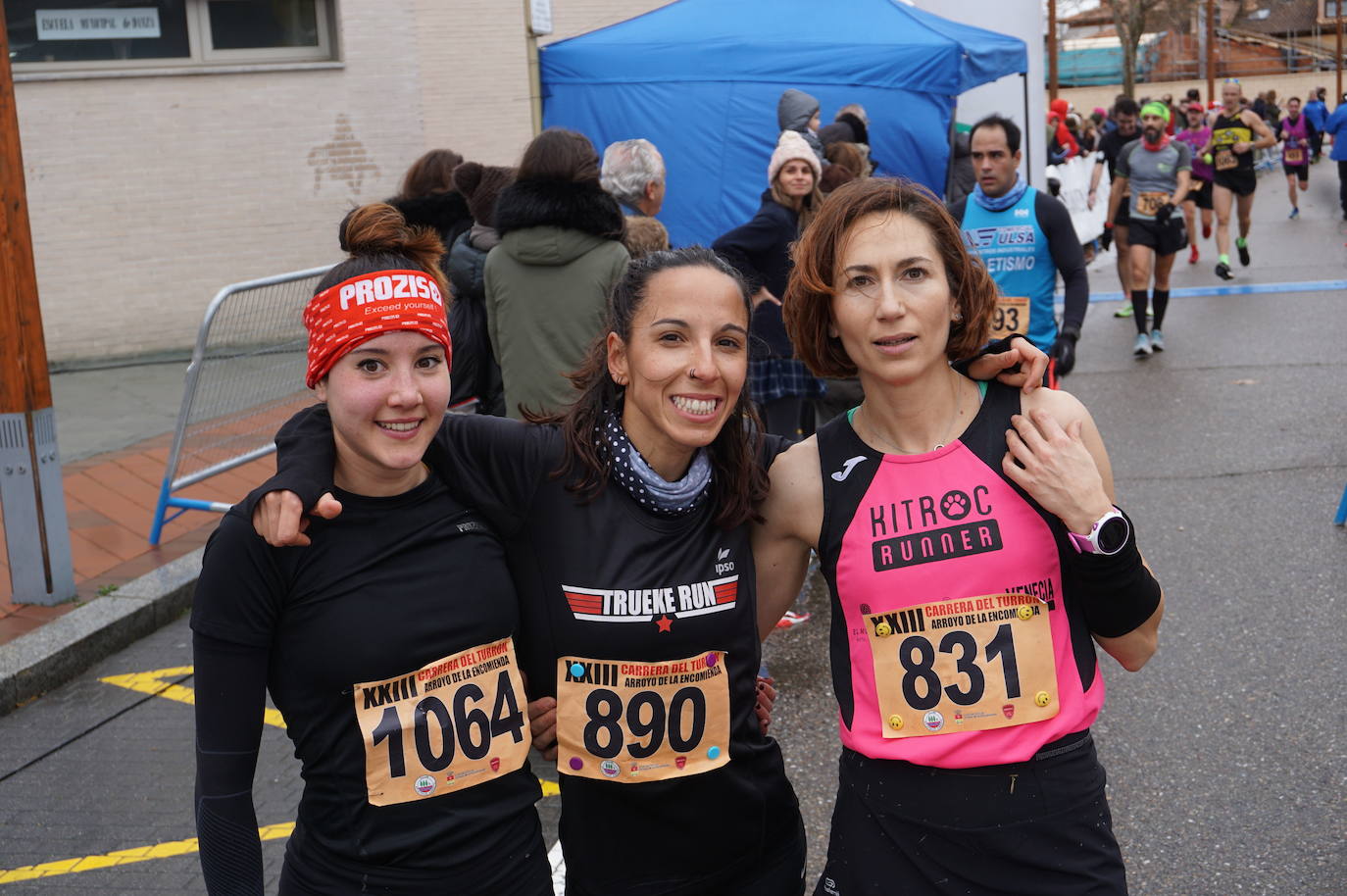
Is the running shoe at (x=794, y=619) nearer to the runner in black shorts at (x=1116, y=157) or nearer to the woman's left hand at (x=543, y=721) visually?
the woman's left hand at (x=543, y=721)

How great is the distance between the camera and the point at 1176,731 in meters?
4.64

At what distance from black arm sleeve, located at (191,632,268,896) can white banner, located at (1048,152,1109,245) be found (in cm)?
1741

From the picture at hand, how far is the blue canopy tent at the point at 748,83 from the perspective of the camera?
479 inches

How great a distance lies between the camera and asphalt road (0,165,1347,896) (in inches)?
156

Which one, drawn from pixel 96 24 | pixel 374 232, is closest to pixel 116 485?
pixel 96 24

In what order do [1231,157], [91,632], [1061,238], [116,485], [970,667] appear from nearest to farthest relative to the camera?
[970,667], [91,632], [1061,238], [116,485], [1231,157]

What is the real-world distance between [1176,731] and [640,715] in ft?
9.70

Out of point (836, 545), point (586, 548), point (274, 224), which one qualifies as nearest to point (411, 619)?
point (586, 548)

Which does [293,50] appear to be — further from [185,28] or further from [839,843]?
[839,843]

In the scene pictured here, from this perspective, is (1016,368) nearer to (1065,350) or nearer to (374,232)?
(374,232)

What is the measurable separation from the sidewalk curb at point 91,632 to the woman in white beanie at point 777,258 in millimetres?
2786

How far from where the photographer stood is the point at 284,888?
2279 millimetres

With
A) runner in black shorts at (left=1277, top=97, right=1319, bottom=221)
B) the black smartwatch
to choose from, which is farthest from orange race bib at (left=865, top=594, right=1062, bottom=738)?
runner in black shorts at (left=1277, top=97, right=1319, bottom=221)

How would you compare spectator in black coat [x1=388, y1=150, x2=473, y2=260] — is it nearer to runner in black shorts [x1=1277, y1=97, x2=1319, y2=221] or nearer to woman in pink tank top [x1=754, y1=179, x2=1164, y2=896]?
woman in pink tank top [x1=754, y1=179, x2=1164, y2=896]
